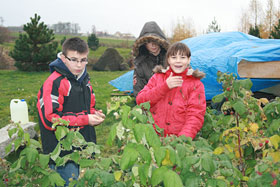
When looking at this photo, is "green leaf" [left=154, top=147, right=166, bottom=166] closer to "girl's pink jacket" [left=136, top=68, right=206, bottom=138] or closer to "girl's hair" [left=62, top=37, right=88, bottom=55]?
"girl's pink jacket" [left=136, top=68, right=206, bottom=138]

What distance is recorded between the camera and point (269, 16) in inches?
1117

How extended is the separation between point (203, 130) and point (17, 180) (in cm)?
153

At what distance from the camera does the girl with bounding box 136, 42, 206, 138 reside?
7.80 feet

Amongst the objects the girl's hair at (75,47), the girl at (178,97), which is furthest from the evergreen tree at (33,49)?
the girl at (178,97)

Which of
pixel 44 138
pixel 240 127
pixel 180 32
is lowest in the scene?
pixel 44 138

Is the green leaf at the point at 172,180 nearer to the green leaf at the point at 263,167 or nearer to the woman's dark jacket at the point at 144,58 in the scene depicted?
the green leaf at the point at 263,167

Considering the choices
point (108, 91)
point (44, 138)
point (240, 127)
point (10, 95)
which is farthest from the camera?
point (108, 91)

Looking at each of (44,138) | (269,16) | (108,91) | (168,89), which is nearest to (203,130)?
(168,89)

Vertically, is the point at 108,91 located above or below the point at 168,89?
below

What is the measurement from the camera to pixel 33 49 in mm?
16969

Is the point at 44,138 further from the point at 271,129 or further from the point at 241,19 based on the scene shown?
the point at 241,19

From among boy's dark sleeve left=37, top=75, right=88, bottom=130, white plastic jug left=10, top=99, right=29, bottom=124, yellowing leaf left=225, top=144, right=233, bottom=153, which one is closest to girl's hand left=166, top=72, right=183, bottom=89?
yellowing leaf left=225, top=144, right=233, bottom=153

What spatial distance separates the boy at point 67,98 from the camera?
2391mm

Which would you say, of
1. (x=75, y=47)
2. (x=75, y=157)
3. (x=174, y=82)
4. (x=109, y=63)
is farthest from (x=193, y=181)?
(x=109, y=63)
